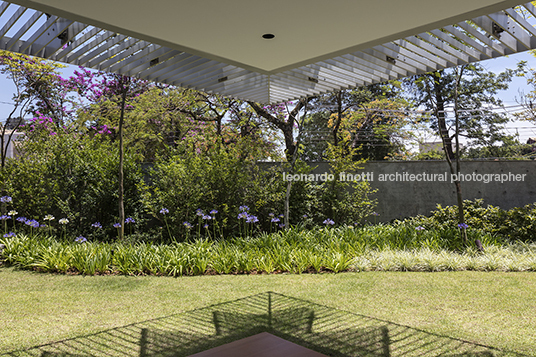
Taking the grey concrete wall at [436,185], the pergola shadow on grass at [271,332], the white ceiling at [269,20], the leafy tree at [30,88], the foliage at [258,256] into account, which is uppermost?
the leafy tree at [30,88]

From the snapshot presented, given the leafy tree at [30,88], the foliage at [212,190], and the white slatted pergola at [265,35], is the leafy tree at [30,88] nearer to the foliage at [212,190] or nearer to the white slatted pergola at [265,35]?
the foliage at [212,190]

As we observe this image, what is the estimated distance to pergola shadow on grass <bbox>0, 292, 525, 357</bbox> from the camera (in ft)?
9.64

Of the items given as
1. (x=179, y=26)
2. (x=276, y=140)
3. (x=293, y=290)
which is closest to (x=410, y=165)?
(x=276, y=140)

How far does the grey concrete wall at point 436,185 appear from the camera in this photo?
813 cm

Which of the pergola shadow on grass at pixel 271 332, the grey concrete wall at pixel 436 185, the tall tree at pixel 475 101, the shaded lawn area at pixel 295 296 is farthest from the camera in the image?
the tall tree at pixel 475 101

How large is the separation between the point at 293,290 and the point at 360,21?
310cm

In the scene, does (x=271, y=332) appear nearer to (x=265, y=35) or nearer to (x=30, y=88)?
(x=265, y=35)

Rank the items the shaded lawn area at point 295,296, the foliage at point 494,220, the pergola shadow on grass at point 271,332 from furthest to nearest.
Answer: the foliage at point 494,220, the shaded lawn area at point 295,296, the pergola shadow on grass at point 271,332

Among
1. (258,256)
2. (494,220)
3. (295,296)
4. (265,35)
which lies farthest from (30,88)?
(494,220)

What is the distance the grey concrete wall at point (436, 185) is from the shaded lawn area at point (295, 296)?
3.53 meters

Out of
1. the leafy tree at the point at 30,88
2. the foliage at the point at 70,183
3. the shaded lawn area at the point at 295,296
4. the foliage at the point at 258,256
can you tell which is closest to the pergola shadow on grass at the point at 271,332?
the shaded lawn area at the point at 295,296

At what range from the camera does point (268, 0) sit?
2336 mm

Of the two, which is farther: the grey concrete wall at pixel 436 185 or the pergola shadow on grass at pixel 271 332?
the grey concrete wall at pixel 436 185

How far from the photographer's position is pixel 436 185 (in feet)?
28.0
